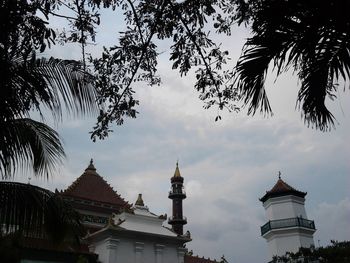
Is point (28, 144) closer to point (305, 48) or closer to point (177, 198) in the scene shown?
point (305, 48)

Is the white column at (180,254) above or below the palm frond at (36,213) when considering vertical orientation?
above

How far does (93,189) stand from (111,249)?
237 inches

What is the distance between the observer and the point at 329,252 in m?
21.8

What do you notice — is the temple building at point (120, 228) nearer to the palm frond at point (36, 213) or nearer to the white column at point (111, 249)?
the white column at point (111, 249)

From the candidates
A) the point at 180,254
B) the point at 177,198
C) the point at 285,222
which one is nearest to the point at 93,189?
the point at 180,254

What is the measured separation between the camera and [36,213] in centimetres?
739

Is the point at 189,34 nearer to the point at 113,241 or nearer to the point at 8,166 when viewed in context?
the point at 8,166

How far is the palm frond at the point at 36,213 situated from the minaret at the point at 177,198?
40461 millimetres

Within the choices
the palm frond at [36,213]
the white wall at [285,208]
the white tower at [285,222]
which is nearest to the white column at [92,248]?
the white tower at [285,222]

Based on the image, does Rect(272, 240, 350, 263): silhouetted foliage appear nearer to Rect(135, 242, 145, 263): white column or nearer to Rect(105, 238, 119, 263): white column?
Rect(135, 242, 145, 263): white column

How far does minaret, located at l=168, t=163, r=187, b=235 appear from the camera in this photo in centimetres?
4800

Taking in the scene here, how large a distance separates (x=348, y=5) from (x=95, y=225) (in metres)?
24.3

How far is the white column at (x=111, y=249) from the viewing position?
24.0 meters

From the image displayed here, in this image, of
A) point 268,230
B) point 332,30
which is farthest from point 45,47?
point 268,230
